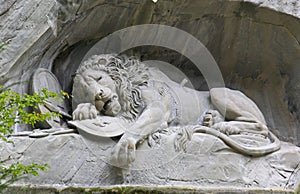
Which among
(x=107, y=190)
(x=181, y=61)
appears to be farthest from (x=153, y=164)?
(x=181, y=61)

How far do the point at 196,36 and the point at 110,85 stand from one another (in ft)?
2.97

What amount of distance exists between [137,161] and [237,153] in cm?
68

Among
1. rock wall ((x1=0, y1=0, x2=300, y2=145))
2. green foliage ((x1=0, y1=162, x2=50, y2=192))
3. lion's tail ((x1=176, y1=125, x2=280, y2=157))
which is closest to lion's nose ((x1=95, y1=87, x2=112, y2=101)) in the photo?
rock wall ((x1=0, y1=0, x2=300, y2=145))

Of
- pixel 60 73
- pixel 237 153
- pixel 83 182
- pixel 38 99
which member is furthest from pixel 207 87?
pixel 38 99

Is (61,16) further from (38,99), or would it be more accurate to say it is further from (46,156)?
(38,99)

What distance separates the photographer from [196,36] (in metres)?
4.50

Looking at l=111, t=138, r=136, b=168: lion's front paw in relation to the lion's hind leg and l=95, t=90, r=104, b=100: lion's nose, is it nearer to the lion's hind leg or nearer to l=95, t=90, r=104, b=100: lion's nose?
l=95, t=90, r=104, b=100: lion's nose

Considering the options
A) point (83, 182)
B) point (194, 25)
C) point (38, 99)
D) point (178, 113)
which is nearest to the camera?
point (38, 99)

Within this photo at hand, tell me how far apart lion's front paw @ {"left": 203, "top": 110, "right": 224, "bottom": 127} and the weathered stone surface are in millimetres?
244

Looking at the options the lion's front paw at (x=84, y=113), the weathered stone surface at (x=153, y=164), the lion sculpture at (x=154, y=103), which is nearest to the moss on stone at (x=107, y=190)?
the weathered stone surface at (x=153, y=164)

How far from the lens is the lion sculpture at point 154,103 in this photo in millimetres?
3838

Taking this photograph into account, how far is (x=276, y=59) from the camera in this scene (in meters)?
4.58

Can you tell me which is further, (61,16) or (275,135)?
(275,135)

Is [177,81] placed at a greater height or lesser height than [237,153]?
greater
